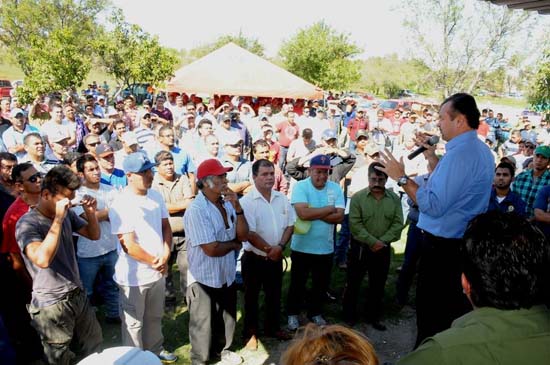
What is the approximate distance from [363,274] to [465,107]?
8.26 ft

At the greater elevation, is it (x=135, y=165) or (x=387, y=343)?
(x=135, y=165)

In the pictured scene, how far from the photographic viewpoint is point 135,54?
17.7 meters

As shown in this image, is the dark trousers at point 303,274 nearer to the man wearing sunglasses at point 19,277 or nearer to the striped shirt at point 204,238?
the striped shirt at point 204,238

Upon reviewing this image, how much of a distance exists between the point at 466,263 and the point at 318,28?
1483 inches

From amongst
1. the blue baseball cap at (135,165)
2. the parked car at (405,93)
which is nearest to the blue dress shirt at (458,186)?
the blue baseball cap at (135,165)

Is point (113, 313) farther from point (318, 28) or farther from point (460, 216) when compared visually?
point (318, 28)

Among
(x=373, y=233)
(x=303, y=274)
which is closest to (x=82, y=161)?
(x=303, y=274)

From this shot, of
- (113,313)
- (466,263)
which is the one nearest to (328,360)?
(466,263)

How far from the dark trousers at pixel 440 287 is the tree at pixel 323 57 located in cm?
3017

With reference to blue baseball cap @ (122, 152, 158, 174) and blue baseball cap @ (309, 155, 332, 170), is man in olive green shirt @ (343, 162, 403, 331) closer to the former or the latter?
blue baseball cap @ (309, 155, 332, 170)

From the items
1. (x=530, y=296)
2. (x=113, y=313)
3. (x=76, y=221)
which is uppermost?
(x=530, y=296)

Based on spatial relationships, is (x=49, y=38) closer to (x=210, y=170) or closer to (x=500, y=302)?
(x=210, y=170)

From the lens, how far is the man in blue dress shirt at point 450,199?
2855 millimetres

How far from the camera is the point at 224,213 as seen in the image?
399 centimetres
